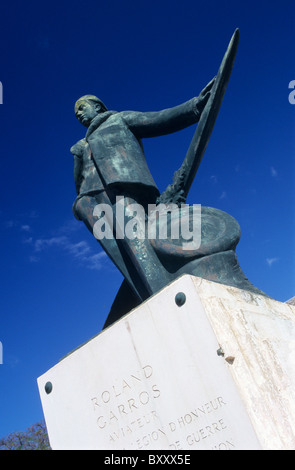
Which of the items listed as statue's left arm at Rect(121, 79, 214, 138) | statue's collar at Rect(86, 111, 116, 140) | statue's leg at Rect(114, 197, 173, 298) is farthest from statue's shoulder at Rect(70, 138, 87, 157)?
statue's leg at Rect(114, 197, 173, 298)

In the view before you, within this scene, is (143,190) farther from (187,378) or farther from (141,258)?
(187,378)

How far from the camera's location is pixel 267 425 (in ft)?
7.32

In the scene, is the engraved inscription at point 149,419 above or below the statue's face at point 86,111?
below

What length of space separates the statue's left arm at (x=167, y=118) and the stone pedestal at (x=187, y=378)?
187 cm

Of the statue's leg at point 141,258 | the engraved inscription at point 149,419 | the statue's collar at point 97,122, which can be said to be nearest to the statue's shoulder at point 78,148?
the statue's collar at point 97,122

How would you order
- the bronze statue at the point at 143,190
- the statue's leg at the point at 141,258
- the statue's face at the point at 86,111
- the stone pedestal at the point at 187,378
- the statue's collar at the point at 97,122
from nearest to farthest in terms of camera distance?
1. the stone pedestal at the point at 187,378
2. the bronze statue at the point at 143,190
3. the statue's leg at the point at 141,258
4. the statue's collar at the point at 97,122
5. the statue's face at the point at 86,111

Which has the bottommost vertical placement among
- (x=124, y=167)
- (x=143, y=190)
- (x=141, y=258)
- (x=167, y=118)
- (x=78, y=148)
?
(x=141, y=258)

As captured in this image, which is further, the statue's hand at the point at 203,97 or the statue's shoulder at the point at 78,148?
the statue's shoulder at the point at 78,148

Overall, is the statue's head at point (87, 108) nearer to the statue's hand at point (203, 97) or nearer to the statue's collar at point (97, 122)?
the statue's collar at point (97, 122)

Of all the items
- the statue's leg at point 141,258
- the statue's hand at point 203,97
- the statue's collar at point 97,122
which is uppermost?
the statue's collar at point 97,122

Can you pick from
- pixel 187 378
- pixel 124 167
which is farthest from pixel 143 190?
pixel 187 378

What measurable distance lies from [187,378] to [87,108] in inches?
134

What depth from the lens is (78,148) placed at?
473cm

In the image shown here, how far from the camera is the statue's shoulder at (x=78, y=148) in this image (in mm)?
4703
